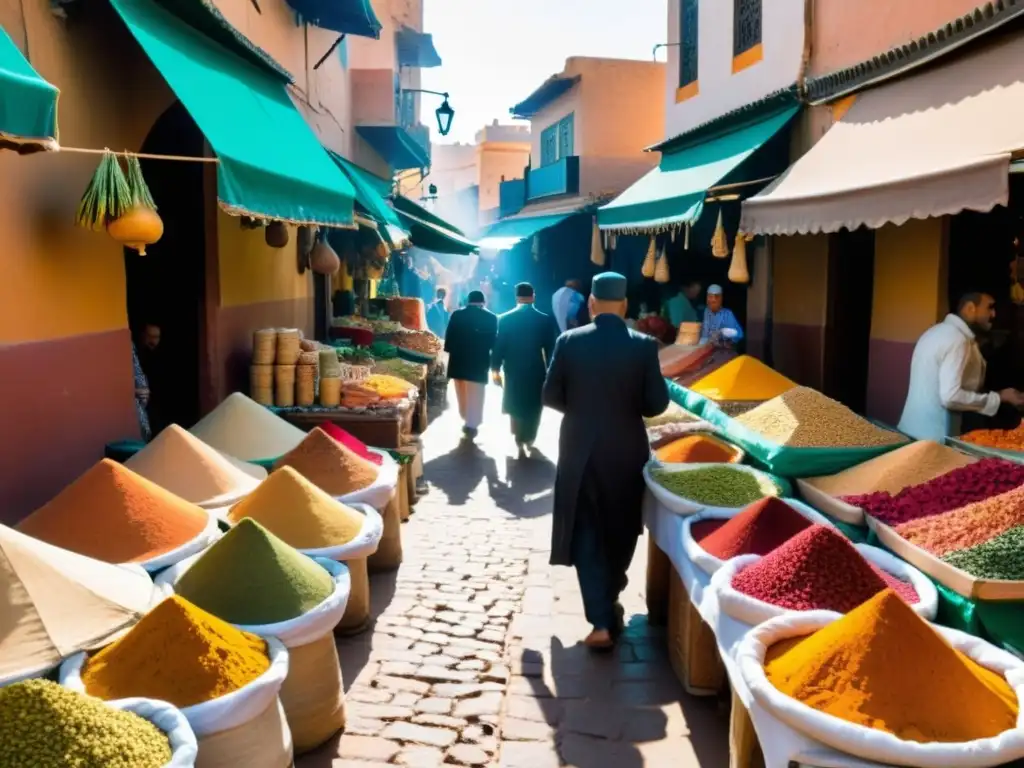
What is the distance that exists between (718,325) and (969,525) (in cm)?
600

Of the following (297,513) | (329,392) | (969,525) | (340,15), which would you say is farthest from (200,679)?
(340,15)

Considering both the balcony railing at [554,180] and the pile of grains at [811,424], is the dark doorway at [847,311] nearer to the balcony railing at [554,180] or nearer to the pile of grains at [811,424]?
the pile of grains at [811,424]

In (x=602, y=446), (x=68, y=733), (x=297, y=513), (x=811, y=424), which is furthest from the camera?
(x=811, y=424)

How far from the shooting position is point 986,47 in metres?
5.30

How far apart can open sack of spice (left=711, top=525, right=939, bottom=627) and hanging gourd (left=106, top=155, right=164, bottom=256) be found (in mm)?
3051

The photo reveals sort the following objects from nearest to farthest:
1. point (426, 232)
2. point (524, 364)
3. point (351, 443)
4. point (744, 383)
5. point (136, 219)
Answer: point (136, 219) < point (351, 443) < point (744, 383) < point (524, 364) < point (426, 232)

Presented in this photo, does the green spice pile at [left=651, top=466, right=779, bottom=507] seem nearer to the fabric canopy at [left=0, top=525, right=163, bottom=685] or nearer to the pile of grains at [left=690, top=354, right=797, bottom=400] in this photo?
the pile of grains at [left=690, top=354, right=797, bottom=400]

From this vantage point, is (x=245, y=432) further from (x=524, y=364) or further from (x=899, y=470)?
(x=524, y=364)

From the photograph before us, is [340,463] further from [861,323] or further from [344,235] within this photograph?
[344,235]

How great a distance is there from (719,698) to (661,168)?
29.0 ft

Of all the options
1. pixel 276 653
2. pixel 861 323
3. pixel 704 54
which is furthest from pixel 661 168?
pixel 276 653

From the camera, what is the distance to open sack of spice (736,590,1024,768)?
2215mm

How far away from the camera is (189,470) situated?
4578 mm

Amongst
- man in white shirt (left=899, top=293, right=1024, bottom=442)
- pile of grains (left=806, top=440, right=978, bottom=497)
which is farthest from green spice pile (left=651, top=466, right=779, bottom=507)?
man in white shirt (left=899, top=293, right=1024, bottom=442)
